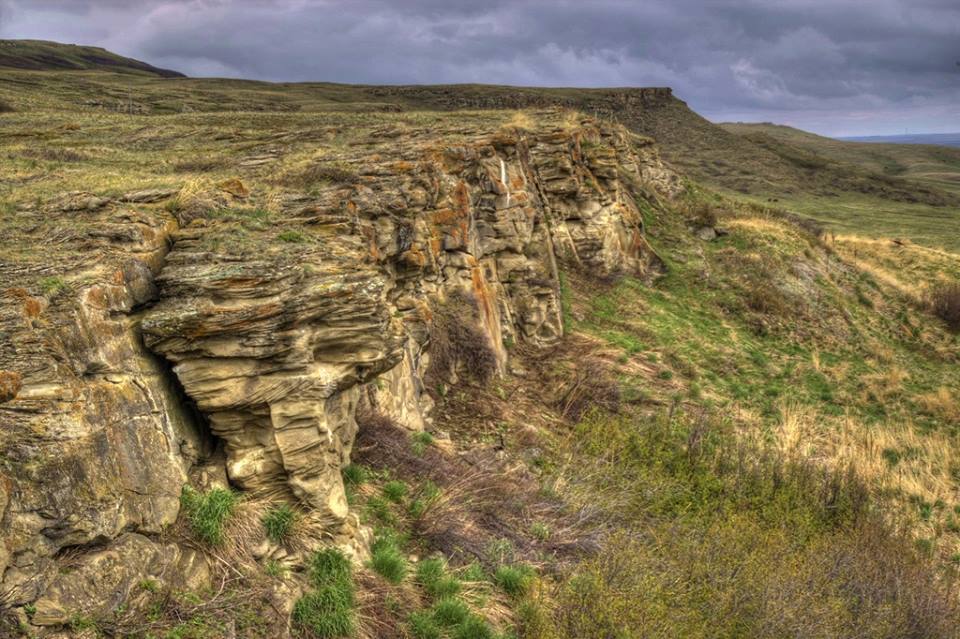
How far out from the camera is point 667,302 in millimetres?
22266

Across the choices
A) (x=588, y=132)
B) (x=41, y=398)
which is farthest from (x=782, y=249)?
(x=41, y=398)

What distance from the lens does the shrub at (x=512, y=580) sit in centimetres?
751

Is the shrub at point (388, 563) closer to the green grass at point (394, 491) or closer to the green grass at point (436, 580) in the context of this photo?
the green grass at point (436, 580)

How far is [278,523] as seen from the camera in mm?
6246

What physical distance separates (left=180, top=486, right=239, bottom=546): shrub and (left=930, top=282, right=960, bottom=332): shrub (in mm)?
28261

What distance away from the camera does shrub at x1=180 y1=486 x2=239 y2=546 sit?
5.61m

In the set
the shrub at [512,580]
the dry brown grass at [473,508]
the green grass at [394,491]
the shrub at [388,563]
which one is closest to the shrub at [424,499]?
the dry brown grass at [473,508]

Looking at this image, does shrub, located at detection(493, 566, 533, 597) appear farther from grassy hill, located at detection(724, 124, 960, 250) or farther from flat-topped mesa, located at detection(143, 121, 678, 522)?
grassy hill, located at detection(724, 124, 960, 250)

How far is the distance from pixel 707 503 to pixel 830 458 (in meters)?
5.36

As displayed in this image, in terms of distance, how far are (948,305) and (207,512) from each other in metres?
29.6

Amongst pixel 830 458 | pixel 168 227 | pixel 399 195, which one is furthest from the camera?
pixel 830 458

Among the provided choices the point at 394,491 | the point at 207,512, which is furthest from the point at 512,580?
the point at 207,512

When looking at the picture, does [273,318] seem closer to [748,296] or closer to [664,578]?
[664,578]

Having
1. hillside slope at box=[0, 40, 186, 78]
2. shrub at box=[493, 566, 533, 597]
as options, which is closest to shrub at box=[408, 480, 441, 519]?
shrub at box=[493, 566, 533, 597]
